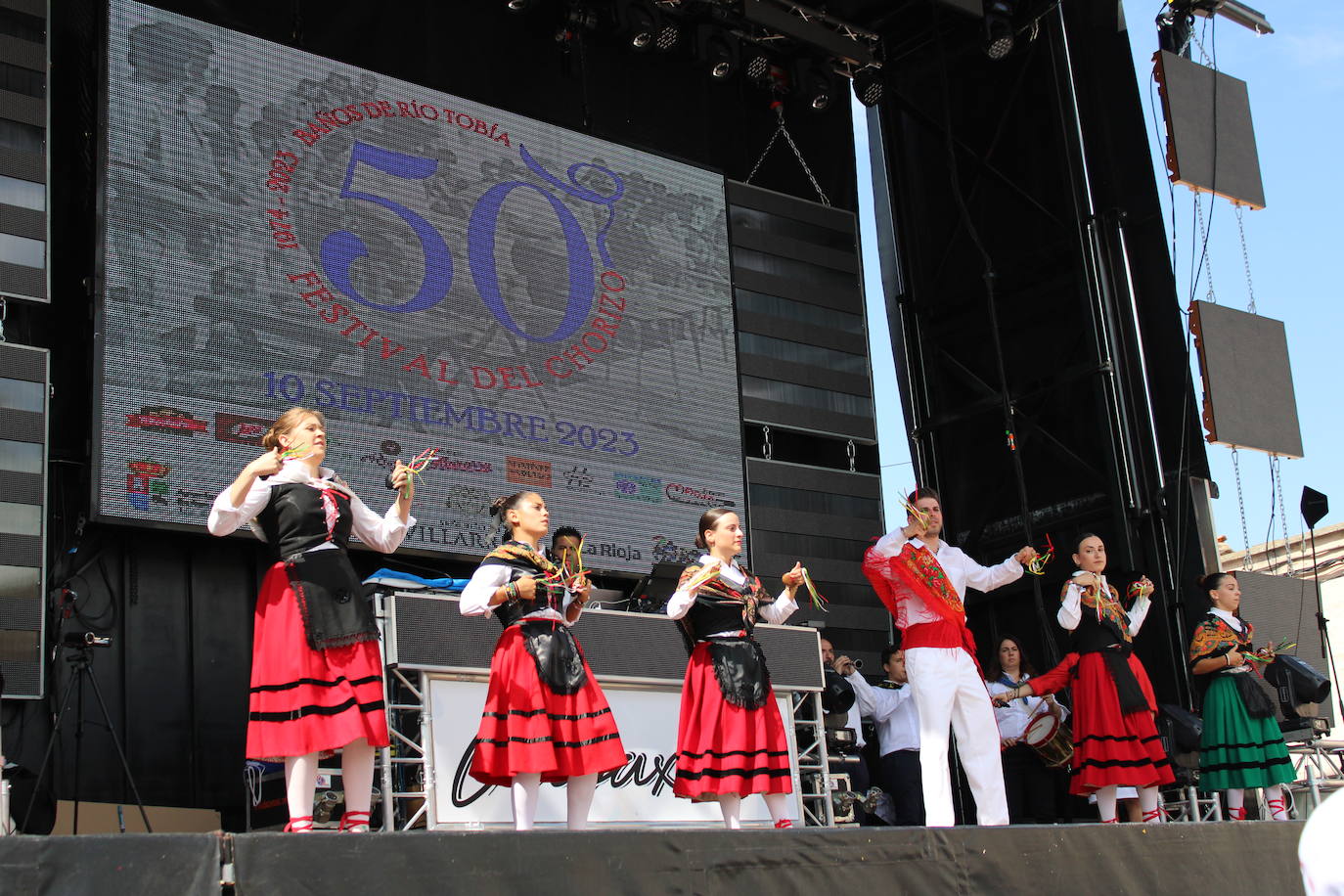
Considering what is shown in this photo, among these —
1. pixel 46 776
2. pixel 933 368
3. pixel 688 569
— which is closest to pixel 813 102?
pixel 933 368

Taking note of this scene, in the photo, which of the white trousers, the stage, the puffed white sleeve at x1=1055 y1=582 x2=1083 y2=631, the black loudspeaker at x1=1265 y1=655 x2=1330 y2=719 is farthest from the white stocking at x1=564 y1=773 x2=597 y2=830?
the black loudspeaker at x1=1265 y1=655 x2=1330 y2=719

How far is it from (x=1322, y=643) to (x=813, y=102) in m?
4.06

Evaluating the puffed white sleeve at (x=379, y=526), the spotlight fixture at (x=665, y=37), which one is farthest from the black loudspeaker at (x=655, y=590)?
the spotlight fixture at (x=665, y=37)

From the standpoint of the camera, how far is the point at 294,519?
3.74 m

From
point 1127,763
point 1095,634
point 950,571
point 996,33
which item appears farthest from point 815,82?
point 1127,763

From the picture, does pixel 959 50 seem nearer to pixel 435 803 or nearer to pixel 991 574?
pixel 991 574

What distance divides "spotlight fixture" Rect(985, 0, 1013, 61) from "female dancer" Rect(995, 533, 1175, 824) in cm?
339

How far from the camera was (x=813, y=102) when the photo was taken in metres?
8.74

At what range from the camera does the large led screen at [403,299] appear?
20.3 feet

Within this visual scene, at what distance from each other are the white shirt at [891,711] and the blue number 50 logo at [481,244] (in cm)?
228

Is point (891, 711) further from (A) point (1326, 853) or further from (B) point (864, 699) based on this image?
(A) point (1326, 853)

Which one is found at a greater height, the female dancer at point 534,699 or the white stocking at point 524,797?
the female dancer at point 534,699

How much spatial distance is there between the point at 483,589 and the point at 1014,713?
12.5 feet

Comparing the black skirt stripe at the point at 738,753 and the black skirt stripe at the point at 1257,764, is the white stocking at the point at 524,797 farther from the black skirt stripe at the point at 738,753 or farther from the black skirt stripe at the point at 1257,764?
the black skirt stripe at the point at 1257,764
